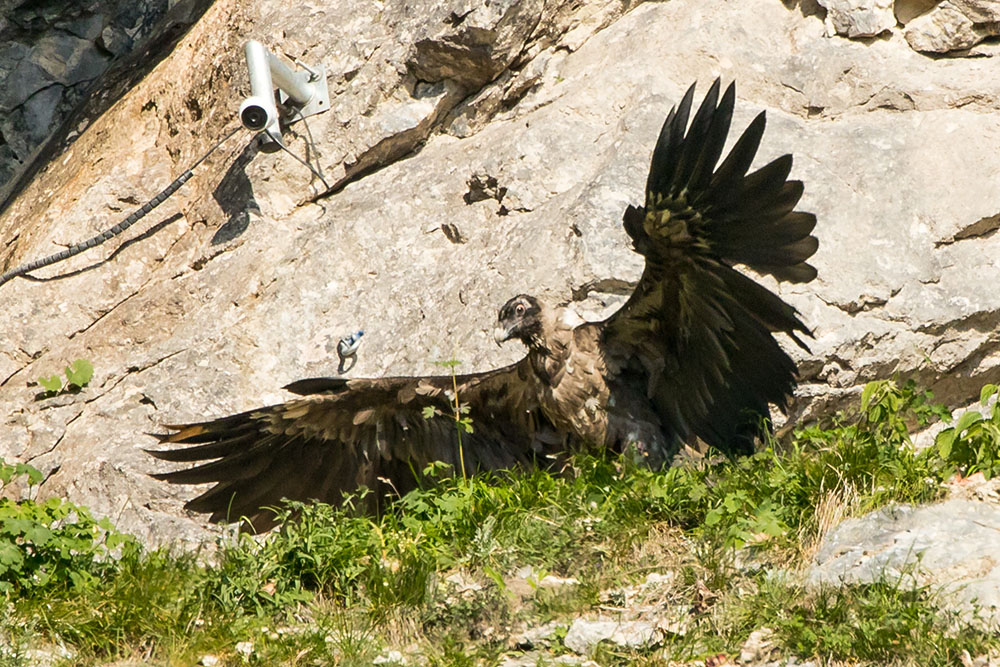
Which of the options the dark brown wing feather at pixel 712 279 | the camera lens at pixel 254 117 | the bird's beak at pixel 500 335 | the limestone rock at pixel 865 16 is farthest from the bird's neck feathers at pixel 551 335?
the limestone rock at pixel 865 16

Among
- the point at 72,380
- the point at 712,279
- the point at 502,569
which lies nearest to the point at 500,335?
the point at 712,279

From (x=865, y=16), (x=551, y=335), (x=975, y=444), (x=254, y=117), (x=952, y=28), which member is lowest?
(x=975, y=444)

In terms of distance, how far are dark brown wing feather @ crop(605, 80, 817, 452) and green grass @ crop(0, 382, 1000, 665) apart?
1.19 ft

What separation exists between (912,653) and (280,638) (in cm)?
213

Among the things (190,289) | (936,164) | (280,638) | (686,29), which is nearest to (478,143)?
(686,29)

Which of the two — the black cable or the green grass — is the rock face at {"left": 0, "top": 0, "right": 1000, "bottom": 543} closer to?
the black cable

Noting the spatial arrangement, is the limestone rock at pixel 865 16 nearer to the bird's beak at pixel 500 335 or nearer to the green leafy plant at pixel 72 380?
the bird's beak at pixel 500 335

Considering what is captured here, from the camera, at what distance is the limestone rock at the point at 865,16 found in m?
6.78

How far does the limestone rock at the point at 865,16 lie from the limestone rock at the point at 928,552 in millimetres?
3207

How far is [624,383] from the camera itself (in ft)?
18.9

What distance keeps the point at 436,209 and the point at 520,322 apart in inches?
57.5

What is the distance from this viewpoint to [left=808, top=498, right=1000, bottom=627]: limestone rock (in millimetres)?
4008

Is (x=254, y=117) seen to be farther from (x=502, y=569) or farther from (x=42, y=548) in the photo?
(x=502, y=569)

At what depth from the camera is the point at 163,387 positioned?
6.55 metres
